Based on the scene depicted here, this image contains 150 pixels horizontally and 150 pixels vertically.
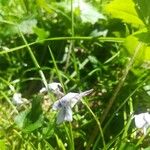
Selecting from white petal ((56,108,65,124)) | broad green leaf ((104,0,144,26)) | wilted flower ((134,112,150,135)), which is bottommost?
wilted flower ((134,112,150,135))

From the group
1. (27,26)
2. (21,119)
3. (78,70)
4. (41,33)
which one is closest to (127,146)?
(21,119)

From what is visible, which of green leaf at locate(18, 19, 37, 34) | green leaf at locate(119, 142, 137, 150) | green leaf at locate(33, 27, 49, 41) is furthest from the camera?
green leaf at locate(18, 19, 37, 34)

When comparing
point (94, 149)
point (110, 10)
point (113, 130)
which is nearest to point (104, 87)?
point (113, 130)

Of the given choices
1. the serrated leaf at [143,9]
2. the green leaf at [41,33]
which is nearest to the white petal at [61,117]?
the serrated leaf at [143,9]

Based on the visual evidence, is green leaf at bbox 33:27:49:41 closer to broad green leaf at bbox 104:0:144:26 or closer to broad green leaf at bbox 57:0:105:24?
broad green leaf at bbox 57:0:105:24

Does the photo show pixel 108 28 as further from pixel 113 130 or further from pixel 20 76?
pixel 113 130

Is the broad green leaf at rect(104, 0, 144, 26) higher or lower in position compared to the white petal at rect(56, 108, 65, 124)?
higher

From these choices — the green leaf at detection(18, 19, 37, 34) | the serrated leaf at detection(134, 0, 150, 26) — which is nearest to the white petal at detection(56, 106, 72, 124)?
the serrated leaf at detection(134, 0, 150, 26)

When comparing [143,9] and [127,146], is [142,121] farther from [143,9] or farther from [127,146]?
[143,9]
